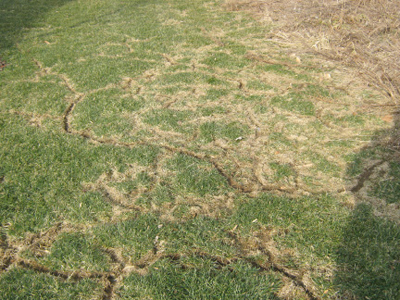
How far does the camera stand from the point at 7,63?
6.19 meters

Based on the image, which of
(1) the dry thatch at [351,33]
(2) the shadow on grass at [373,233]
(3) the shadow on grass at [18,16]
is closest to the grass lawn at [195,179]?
(2) the shadow on grass at [373,233]

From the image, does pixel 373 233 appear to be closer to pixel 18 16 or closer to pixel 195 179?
pixel 195 179

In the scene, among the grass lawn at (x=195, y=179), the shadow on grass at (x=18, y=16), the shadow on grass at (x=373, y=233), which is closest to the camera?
the shadow on grass at (x=373, y=233)

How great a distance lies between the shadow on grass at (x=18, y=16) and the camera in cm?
737

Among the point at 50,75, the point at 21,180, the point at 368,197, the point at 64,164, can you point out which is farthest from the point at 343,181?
the point at 50,75

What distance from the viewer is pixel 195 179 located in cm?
338

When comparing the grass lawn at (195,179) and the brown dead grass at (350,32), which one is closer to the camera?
the grass lawn at (195,179)

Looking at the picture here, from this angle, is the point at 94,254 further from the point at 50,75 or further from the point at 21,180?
the point at 50,75

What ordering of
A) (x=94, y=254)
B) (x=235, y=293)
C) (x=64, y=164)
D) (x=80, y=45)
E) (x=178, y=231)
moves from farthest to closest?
(x=80, y=45) < (x=64, y=164) < (x=178, y=231) < (x=94, y=254) < (x=235, y=293)

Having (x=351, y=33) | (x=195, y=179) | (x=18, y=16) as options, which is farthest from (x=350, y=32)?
(x=18, y=16)

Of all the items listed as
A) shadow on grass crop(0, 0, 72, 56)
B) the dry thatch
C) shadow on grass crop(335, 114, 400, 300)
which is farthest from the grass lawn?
shadow on grass crop(0, 0, 72, 56)

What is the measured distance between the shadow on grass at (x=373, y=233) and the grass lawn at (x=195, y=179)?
0.04 feet

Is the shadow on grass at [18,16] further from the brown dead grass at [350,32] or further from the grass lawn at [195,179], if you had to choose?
the brown dead grass at [350,32]

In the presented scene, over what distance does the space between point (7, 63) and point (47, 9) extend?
4.22 meters
